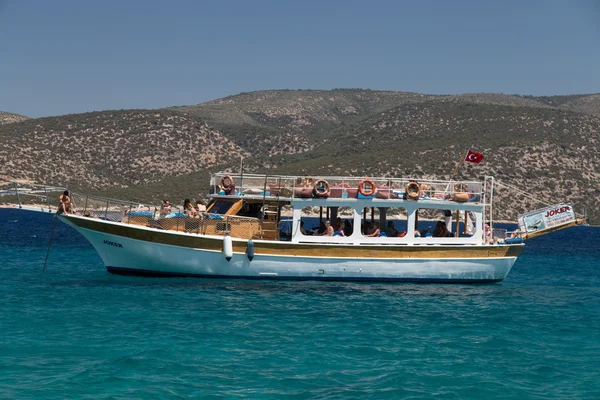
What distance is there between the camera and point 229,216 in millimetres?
24797

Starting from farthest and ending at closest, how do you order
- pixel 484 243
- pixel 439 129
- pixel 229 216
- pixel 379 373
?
pixel 439 129
pixel 484 243
pixel 229 216
pixel 379 373

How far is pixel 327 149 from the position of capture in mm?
125312

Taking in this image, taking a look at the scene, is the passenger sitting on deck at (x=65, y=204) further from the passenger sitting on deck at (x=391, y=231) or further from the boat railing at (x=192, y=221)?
the passenger sitting on deck at (x=391, y=231)

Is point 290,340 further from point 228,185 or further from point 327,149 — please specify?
point 327,149

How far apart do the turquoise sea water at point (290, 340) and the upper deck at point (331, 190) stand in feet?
9.41

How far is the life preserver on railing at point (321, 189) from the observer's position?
83.4 feet

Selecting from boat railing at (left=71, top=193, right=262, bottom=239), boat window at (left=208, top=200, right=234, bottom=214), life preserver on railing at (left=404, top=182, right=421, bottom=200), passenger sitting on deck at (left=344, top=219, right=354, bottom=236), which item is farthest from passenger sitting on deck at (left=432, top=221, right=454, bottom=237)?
boat window at (left=208, top=200, right=234, bottom=214)

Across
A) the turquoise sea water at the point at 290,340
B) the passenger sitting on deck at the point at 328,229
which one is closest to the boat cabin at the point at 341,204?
the passenger sitting on deck at the point at 328,229

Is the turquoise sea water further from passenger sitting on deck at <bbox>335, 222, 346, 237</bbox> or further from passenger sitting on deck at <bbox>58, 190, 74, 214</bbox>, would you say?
passenger sitting on deck at <bbox>58, 190, 74, 214</bbox>

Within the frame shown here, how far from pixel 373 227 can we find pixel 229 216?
4885mm

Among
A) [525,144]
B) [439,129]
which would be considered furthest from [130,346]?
[439,129]

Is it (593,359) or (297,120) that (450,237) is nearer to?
(593,359)

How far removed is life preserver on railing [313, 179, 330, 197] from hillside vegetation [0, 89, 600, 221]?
2327 inches

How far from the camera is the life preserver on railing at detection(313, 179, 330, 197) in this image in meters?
25.4
